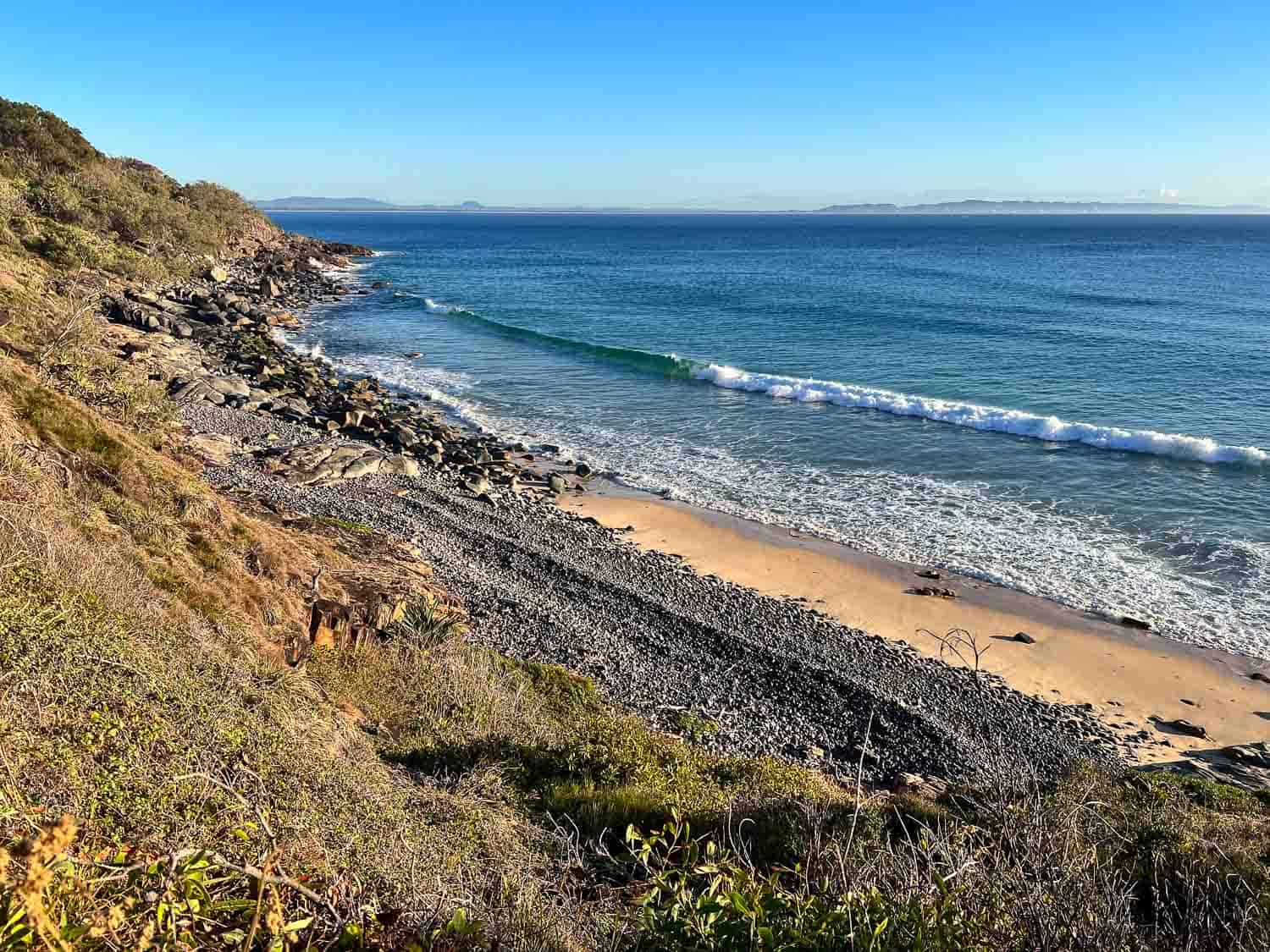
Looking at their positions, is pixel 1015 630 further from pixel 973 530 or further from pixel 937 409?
pixel 937 409

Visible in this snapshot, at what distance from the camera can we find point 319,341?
3884cm

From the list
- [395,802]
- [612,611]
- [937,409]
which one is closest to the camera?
[395,802]

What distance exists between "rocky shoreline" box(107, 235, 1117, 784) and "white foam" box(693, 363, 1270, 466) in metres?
12.2

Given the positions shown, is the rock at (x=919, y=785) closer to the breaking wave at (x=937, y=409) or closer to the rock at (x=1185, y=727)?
the rock at (x=1185, y=727)

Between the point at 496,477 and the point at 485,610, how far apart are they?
848cm

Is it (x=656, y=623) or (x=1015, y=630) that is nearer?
(x=656, y=623)

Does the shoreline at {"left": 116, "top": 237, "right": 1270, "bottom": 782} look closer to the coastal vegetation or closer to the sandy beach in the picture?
the sandy beach

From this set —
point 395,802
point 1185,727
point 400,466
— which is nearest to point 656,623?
point 395,802

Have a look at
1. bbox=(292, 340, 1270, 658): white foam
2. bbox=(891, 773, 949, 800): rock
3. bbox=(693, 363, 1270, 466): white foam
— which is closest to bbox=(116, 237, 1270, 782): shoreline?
bbox=(891, 773, 949, 800): rock

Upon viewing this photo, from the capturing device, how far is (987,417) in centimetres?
2695

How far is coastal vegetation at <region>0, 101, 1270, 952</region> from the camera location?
3393 mm

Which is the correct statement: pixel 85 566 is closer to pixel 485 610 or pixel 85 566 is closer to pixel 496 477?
pixel 485 610

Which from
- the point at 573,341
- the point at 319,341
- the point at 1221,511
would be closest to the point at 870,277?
the point at 573,341

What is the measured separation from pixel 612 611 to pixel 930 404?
64.3 ft
